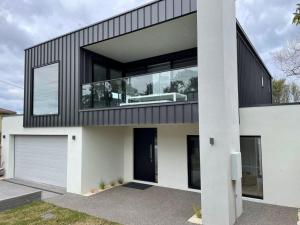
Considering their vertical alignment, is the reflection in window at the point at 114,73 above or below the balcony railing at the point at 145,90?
above

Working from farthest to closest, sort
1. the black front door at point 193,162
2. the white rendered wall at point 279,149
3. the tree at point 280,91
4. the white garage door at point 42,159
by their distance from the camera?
the tree at point 280,91 < the white garage door at point 42,159 < the black front door at point 193,162 < the white rendered wall at point 279,149

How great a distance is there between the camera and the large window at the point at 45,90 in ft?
28.4

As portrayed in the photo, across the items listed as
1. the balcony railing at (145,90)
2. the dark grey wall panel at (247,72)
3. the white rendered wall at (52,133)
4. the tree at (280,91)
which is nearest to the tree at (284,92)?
the tree at (280,91)

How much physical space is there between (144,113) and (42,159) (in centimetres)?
546

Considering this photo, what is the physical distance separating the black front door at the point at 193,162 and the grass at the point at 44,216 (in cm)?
348

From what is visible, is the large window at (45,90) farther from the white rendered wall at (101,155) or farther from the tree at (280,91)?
the tree at (280,91)

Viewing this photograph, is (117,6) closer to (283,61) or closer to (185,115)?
(185,115)

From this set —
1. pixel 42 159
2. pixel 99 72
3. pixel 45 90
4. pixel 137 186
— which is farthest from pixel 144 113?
pixel 42 159

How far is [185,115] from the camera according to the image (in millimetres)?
5738

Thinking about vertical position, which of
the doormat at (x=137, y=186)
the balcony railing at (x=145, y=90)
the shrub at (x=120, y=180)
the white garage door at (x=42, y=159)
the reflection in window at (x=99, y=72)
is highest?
the reflection in window at (x=99, y=72)

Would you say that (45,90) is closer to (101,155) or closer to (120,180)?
(101,155)

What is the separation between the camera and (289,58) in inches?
497

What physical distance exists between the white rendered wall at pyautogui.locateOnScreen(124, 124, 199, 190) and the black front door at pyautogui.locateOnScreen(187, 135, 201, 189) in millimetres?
136

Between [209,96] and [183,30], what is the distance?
3017 mm
